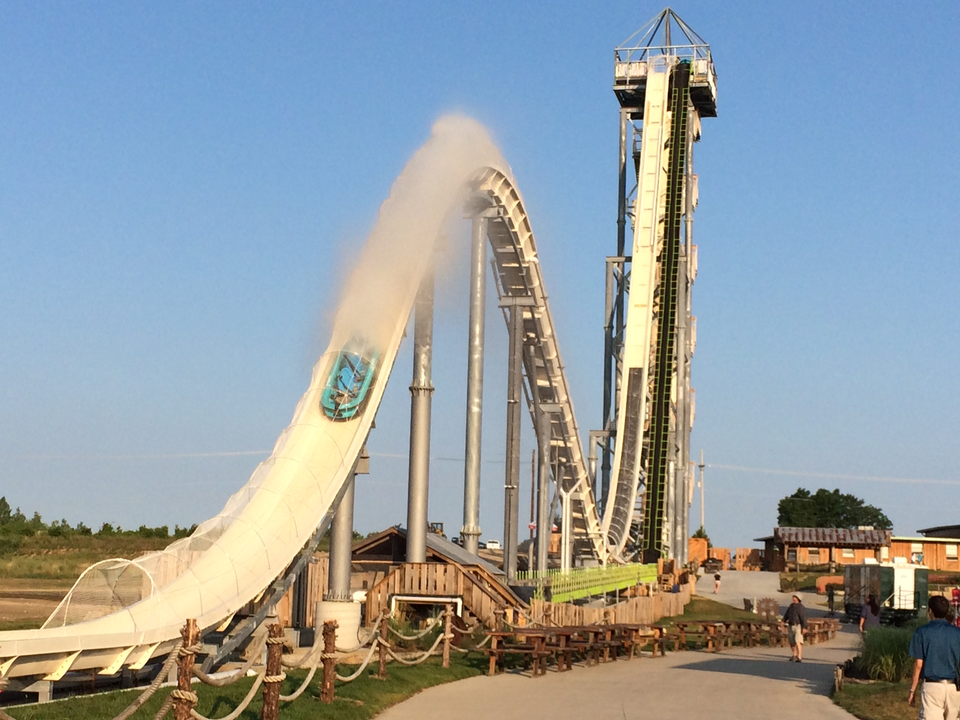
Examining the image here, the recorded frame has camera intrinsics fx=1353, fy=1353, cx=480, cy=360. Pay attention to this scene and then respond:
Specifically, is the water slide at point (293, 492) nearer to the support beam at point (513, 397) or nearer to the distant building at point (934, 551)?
the support beam at point (513, 397)

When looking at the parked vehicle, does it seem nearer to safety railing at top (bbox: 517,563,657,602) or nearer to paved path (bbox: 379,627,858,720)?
safety railing at top (bbox: 517,563,657,602)

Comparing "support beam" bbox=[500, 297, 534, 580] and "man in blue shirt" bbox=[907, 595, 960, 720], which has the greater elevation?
"support beam" bbox=[500, 297, 534, 580]

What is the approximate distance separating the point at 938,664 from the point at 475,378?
2215 cm

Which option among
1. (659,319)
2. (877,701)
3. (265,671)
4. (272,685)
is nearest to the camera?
(272,685)

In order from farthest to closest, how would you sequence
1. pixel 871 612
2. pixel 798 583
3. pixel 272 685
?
1. pixel 798 583
2. pixel 871 612
3. pixel 272 685

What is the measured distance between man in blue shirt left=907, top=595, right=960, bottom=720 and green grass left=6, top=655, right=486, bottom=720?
22.2 ft

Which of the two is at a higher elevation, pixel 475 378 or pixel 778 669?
pixel 475 378

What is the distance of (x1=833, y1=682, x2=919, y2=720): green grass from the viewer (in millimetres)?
18344

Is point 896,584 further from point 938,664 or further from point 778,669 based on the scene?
point 938,664

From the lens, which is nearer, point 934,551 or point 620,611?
point 620,611

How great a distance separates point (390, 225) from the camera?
27.1 metres

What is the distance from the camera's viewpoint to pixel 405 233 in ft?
88.8

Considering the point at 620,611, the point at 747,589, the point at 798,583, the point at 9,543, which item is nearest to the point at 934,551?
the point at 798,583

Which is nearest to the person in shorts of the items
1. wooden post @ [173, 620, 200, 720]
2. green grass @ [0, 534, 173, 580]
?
green grass @ [0, 534, 173, 580]
